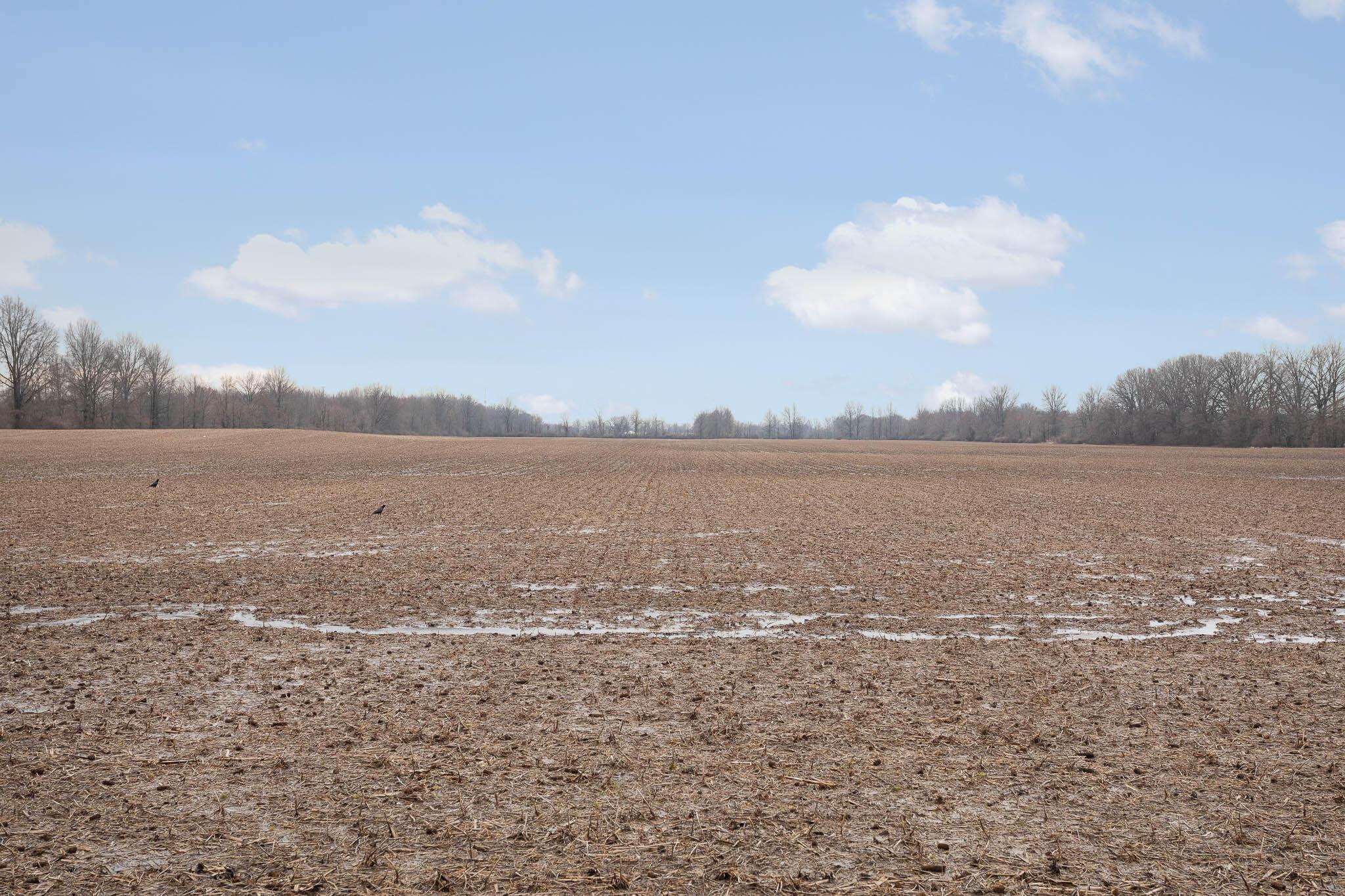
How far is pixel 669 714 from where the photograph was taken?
290 inches

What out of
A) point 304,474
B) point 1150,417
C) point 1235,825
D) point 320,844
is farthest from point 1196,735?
point 1150,417

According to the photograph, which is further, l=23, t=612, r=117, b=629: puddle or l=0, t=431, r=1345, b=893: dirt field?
l=23, t=612, r=117, b=629: puddle

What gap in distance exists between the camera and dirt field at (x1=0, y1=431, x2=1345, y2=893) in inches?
193

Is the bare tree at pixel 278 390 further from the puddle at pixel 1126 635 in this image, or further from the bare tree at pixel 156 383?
the puddle at pixel 1126 635

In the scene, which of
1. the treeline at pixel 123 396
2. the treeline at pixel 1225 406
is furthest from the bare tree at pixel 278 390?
the treeline at pixel 1225 406

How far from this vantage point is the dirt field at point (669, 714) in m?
4.89

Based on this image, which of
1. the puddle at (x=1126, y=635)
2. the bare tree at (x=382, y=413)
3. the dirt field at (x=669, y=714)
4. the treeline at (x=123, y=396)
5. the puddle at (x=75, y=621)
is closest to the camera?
the dirt field at (x=669, y=714)

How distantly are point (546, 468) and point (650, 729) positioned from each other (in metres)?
40.0

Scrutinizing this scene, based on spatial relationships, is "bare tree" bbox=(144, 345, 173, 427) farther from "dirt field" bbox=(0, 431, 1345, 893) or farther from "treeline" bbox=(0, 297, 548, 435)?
"dirt field" bbox=(0, 431, 1345, 893)

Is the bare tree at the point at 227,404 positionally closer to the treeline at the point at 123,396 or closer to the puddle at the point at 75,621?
the treeline at the point at 123,396

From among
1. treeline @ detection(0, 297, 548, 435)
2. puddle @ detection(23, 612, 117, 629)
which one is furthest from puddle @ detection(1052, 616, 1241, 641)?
treeline @ detection(0, 297, 548, 435)

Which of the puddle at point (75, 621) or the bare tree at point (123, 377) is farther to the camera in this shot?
the bare tree at point (123, 377)

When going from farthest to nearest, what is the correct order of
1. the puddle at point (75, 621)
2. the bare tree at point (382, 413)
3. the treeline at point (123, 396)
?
1. the bare tree at point (382, 413)
2. the treeline at point (123, 396)
3. the puddle at point (75, 621)

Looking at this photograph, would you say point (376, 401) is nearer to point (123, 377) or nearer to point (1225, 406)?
point (123, 377)
